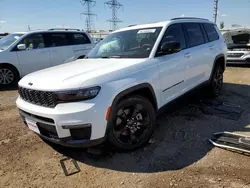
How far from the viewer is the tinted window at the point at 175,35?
398 cm

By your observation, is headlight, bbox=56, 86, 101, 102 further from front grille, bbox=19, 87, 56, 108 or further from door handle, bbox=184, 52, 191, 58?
door handle, bbox=184, 52, 191, 58

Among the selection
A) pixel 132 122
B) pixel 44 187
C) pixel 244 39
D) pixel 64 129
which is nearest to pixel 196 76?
pixel 132 122

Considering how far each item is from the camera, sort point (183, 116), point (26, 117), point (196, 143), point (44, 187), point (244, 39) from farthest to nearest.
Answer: point (244, 39) → point (183, 116) → point (196, 143) → point (26, 117) → point (44, 187)

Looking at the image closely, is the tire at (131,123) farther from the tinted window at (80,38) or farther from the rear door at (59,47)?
the tinted window at (80,38)

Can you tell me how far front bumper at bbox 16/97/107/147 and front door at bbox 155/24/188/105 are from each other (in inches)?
53.3

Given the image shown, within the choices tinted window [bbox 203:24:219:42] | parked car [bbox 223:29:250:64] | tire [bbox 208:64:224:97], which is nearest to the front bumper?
tire [bbox 208:64:224:97]

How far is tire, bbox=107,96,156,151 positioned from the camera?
3.06 meters

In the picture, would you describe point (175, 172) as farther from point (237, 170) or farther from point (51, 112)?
Answer: point (51, 112)

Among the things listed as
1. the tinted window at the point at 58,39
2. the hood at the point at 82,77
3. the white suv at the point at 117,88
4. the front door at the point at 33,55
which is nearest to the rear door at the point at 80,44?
the tinted window at the point at 58,39

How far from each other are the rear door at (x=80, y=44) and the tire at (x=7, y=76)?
7.67 feet

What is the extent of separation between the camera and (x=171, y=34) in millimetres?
4145

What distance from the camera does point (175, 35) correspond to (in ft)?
14.1

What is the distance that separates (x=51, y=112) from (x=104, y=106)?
0.63 meters

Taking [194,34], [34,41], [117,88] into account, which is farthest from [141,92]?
[34,41]
